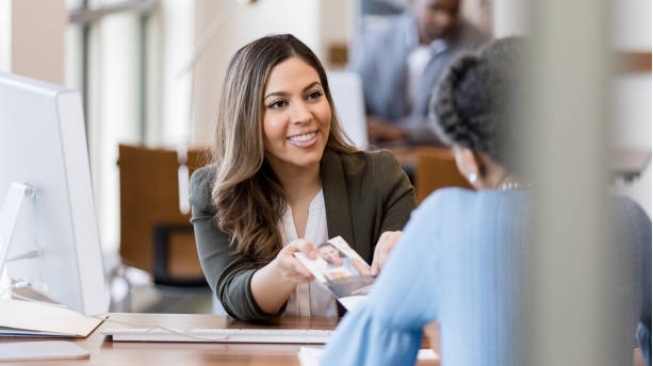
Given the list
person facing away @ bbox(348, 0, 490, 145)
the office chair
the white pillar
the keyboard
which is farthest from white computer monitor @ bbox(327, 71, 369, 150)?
the white pillar

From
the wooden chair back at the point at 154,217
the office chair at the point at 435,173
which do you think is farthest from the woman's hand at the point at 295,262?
the wooden chair back at the point at 154,217

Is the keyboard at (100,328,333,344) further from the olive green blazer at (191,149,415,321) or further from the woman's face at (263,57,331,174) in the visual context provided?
the woman's face at (263,57,331,174)

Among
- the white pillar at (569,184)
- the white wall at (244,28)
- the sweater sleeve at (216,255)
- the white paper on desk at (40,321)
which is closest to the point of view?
the white pillar at (569,184)

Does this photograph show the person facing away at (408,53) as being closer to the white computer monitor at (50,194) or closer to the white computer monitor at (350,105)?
the white computer monitor at (350,105)

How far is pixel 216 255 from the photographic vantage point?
221cm

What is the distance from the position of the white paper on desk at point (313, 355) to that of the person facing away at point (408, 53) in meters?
4.28

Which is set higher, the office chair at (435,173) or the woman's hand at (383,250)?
the woman's hand at (383,250)

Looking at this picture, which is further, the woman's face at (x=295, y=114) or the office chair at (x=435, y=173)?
the office chair at (x=435, y=173)

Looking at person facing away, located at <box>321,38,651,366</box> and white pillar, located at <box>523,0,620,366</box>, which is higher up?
white pillar, located at <box>523,0,620,366</box>

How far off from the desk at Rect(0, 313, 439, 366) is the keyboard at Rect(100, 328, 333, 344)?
0.01 metres

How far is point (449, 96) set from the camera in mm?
1695

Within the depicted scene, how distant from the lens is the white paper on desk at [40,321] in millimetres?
1971

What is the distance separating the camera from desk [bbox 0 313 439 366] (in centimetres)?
179

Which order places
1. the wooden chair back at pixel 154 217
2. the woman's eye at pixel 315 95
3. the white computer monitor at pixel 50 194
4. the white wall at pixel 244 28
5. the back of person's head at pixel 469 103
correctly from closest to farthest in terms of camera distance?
1. the back of person's head at pixel 469 103
2. the white computer monitor at pixel 50 194
3. the woman's eye at pixel 315 95
4. the wooden chair back at pixel 154 217
5. the white wall at pixel 244 28
